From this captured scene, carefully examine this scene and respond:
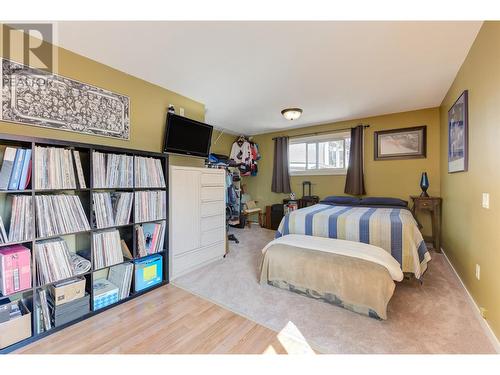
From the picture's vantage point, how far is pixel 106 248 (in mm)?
2039

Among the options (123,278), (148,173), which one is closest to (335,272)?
(123,278)

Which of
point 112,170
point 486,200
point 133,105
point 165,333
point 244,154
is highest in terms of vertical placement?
point 133,105

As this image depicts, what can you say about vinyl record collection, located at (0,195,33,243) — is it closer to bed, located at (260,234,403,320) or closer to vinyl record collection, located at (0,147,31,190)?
vinyl record collection, located at (0,147,31,190)

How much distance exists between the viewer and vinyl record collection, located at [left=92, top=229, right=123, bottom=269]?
6.47 feet

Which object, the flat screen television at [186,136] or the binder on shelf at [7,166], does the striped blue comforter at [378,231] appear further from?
the binder on shelf at [7,166]

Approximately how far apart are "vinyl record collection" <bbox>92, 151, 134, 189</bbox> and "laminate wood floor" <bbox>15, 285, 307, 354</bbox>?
1.16 meters

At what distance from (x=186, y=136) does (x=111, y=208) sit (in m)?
1.40

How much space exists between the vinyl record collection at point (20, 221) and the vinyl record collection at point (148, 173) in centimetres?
83

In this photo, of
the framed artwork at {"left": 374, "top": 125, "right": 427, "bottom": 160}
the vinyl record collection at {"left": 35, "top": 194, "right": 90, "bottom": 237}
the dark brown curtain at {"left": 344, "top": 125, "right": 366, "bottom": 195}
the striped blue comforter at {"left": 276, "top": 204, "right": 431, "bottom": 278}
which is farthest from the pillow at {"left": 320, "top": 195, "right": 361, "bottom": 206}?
the vinyl record collection at {"left": 35, "top": 194, "right": 90, "bottom": 237}

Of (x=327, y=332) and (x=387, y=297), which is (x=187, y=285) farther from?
(x=387, y=297)

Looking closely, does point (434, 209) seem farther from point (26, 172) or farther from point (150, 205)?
point (26, 172)

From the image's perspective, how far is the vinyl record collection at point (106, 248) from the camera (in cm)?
197
